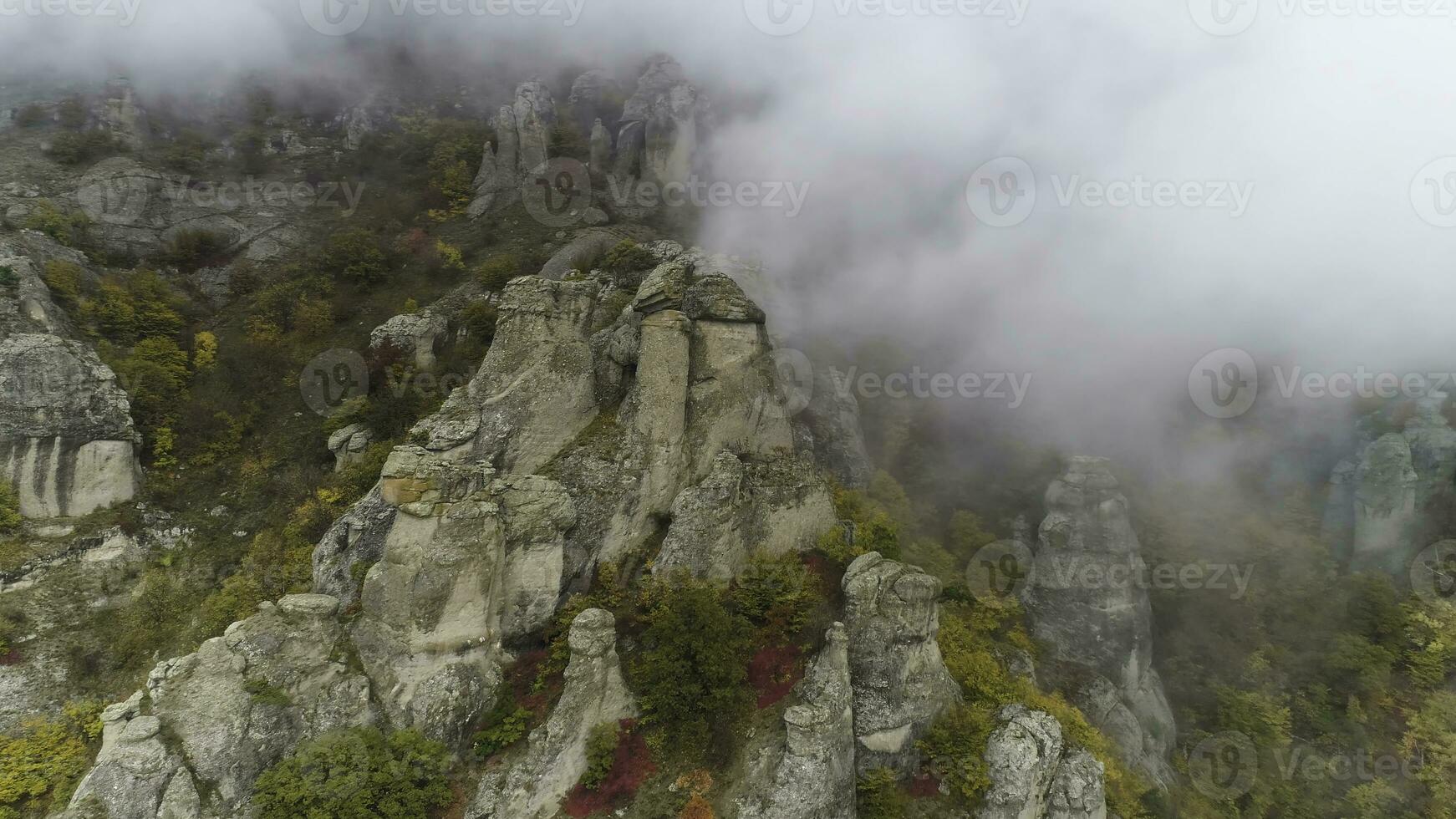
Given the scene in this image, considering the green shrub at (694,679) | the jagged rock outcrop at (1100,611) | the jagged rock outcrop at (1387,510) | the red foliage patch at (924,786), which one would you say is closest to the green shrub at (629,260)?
the green shrub at (694,679)

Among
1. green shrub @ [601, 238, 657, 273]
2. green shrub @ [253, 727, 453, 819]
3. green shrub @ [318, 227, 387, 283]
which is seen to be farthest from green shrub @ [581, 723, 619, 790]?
green shrub @ [318, 227, 387, 283]

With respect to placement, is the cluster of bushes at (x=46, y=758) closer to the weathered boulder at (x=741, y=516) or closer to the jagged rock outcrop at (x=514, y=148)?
the weathered boulder at (x=741, y=516)

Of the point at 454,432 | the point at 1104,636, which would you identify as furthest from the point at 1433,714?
the point at 454,432

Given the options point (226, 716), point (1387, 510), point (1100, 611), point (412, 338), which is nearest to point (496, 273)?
point (412, 338)

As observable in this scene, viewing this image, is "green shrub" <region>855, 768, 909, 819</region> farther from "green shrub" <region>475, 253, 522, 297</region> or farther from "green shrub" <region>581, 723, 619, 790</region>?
"green shrub" <region>475, 253, 522, 297</region>

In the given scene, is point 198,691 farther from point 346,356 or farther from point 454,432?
point 346,356

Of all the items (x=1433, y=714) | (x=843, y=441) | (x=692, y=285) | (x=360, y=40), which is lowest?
(x=1433, y=714)
